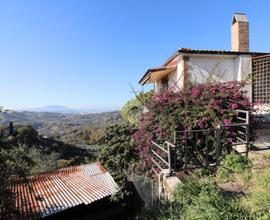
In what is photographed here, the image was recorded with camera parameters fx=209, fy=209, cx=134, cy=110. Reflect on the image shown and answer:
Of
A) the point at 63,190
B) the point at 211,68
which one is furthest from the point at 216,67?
the point at 63,190

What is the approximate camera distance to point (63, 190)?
7973 millimetres

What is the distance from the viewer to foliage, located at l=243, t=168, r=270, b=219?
3394mm

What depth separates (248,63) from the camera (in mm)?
11680

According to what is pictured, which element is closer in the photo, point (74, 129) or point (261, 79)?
point (261, 79)

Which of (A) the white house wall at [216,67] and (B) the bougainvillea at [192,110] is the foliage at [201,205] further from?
(A) the white house wall at [216,67]

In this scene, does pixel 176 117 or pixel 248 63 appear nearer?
pixel 176 117

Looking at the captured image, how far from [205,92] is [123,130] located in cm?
764

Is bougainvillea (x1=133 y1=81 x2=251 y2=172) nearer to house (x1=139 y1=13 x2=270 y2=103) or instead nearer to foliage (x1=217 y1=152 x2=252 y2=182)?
foliage (x1=217 y1=152 x2=252 y2=182)

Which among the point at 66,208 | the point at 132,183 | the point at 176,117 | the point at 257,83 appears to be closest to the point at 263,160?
the point at 176,117

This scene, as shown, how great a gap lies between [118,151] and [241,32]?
10.3m

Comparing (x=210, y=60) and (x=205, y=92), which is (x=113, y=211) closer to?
(x=205, y=92)

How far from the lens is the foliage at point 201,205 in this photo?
3.39 m

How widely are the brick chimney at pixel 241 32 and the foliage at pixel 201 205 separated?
10.9 metres

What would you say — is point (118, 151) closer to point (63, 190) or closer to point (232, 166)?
point (63, 190)
